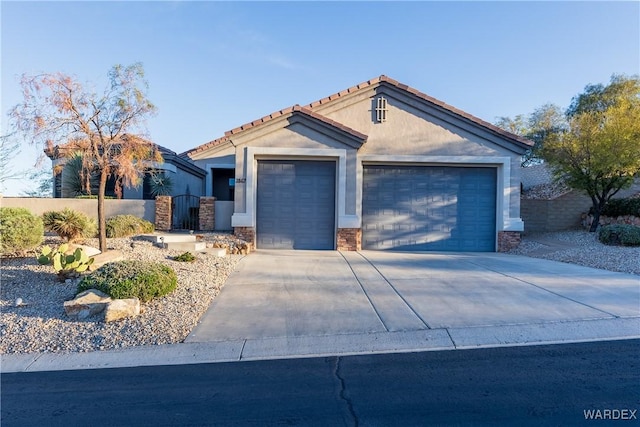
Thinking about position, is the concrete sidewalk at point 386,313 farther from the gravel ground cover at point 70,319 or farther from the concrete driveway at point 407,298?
the gravel ground cover at point 70,319

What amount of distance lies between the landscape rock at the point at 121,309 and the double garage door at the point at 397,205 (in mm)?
7042

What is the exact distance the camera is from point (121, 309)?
6.19 m

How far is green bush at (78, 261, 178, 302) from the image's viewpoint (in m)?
6.56

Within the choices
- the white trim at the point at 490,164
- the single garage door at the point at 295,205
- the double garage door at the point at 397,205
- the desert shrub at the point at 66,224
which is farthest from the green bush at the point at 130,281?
the white trim at the point at 490,164

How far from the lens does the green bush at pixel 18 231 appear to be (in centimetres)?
874

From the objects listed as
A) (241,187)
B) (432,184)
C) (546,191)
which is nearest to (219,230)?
(241,187)

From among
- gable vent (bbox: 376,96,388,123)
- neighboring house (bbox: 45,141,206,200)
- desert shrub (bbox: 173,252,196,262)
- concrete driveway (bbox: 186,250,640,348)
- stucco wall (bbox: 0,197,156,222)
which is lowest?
concrete driveway (bbox: 186,250,640,348)

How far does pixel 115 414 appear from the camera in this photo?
371cm

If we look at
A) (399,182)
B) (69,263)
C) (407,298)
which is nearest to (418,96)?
(399,182)

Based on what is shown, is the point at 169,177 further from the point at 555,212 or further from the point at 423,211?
the point at 555,212

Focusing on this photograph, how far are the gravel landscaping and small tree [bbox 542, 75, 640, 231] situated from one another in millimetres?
4283

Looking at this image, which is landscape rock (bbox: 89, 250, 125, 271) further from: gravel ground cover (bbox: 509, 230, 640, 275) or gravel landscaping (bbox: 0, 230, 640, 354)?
gravel ground cover (bbox: 509, 230, 640, 275)

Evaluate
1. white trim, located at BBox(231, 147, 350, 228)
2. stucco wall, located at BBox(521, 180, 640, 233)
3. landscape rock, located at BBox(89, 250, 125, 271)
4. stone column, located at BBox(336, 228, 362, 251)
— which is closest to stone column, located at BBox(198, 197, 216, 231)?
white trim, located at BBox(231, 147, 350, 228)

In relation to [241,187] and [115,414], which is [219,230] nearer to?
[241,187]
